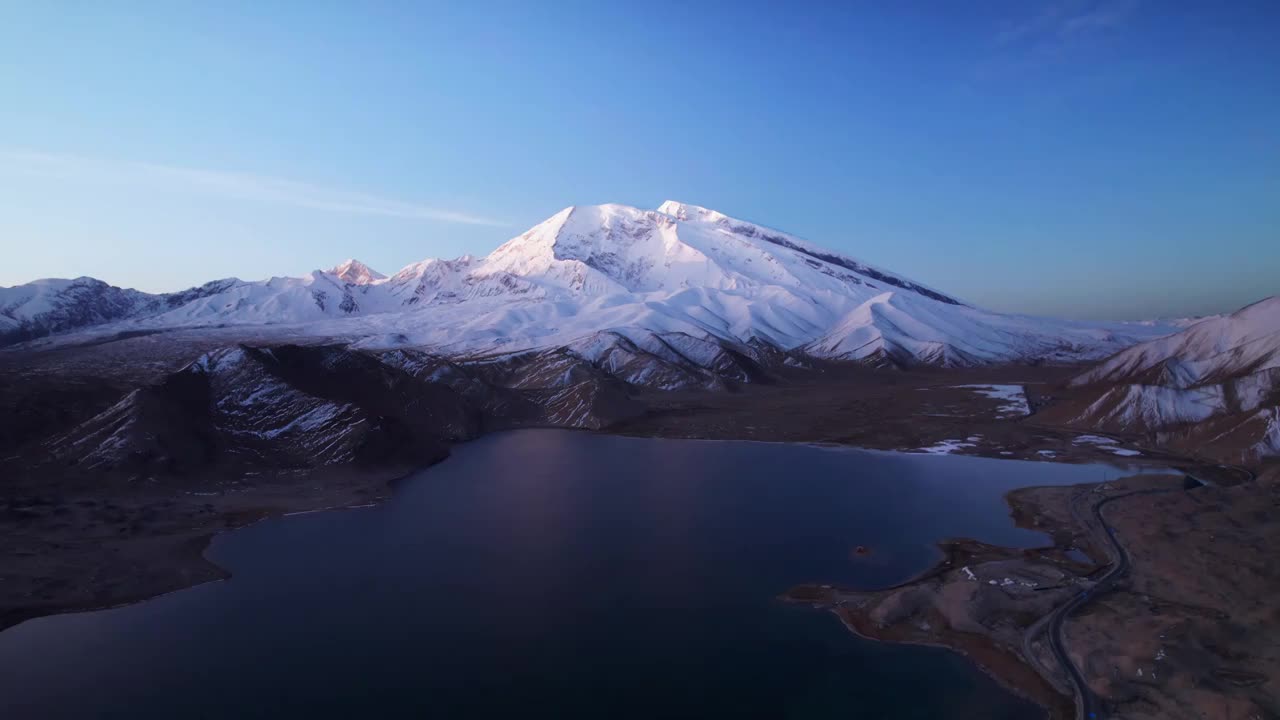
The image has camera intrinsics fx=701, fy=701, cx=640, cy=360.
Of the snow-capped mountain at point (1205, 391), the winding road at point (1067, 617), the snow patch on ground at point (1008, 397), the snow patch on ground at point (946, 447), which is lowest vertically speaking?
the winding road at point (1067, 617)

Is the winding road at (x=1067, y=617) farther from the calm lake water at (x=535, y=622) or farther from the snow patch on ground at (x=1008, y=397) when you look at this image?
the snow patch on ground at (x=1008, y=397)

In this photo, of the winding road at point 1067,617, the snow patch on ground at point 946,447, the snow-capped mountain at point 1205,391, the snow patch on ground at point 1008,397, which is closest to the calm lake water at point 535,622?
the winding road at point 1067,617

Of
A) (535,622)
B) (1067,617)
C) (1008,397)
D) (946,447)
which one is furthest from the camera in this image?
(1008,397)

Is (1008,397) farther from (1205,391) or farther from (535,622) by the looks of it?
(535,622)

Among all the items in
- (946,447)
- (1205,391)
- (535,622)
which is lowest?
(535,622)

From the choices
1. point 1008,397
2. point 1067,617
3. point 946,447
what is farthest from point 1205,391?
point 1067,617

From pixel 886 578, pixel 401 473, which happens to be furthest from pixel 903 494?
pixel 401 473

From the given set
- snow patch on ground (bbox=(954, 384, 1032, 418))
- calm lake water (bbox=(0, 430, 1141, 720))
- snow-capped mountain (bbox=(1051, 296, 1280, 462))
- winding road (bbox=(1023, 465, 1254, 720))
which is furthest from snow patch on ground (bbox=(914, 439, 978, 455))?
winding road (bbox=(1023, 465, 1254, 720))

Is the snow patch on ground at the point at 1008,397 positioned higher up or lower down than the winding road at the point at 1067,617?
higher up

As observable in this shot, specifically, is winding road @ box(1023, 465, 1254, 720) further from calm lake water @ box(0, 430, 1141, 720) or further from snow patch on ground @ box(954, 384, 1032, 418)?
snow patch on ground @ box(954, 384, 1032, 418)
